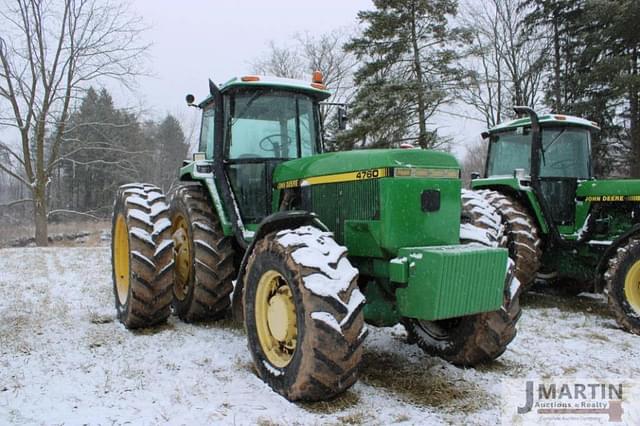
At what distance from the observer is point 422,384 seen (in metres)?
4.02

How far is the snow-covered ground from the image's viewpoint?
3418mm

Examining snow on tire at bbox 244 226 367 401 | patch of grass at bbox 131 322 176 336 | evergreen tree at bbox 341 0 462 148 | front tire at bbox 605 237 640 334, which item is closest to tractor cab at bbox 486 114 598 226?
front tire at bbox 605 237 640 334

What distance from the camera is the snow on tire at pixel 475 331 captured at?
415 centimetres

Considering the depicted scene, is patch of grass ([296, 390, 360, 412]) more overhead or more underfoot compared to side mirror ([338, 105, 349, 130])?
more underfoot

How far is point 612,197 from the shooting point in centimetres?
691

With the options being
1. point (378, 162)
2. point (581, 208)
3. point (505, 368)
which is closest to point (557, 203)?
point (581, 208)

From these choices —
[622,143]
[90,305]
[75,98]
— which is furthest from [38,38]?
[622,143]

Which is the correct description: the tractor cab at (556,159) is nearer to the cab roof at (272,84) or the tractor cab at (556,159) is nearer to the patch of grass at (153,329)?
the cab roof at (272,84)

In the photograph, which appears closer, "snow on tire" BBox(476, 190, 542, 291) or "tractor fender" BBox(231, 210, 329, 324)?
"tractor fender" BBox(231, 210, 329, 324)

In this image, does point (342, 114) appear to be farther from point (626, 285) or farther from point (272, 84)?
point (626, 285)

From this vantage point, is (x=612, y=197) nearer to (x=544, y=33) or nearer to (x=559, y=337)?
(x=559, y=337)

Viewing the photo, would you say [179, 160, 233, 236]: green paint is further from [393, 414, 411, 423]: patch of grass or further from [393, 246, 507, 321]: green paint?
[393, 414, 411, 423]: patch of grass

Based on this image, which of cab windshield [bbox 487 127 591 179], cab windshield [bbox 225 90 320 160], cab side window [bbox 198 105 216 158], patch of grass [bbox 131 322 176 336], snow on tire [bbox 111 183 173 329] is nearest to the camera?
snow on tire [bbox 111 183 173 329]

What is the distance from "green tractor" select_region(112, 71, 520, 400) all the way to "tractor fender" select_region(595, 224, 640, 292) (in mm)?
1423
